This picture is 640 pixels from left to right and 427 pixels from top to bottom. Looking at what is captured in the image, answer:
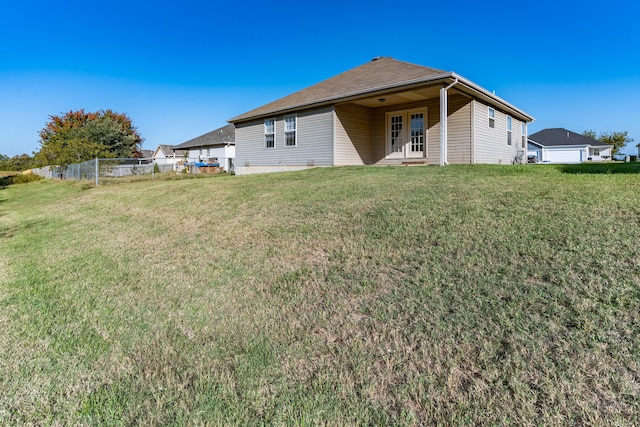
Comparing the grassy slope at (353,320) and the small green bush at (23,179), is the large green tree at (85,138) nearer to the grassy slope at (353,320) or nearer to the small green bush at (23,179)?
the small green bush at (23,179)

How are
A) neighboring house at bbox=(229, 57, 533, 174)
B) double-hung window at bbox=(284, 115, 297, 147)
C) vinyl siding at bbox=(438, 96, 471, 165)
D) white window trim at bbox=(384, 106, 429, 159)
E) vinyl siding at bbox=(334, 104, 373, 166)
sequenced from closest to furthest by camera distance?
neighboring house at bbox=(229, 57, 533, 174) → vinyl siding at bbox=(438, 96, 471, 165) → white window trim at bbox=(384, 106, 429, 159) → vinyl siding at bbox=(334, 104, 373, 166) → double-hung window at bbox=(284, 115, 297, 147)

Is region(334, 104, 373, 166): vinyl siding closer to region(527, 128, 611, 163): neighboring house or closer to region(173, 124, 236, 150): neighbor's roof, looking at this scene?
region(173, 124, 236, 150): neighbor's roof

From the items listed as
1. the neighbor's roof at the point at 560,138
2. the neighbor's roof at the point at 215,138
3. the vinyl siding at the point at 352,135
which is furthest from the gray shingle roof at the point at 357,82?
the neighbor's roof at the point at 560,138

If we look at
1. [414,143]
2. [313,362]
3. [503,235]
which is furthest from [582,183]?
[414,143]

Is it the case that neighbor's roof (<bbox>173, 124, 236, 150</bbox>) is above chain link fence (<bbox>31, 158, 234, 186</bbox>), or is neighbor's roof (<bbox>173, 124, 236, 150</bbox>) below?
above

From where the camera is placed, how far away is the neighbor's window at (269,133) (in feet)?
52.9

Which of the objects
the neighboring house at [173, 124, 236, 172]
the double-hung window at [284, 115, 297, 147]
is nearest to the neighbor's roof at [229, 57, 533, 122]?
the double-hung window at [284, 115, 297, 147]

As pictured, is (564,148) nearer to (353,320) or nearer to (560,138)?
(560,138)

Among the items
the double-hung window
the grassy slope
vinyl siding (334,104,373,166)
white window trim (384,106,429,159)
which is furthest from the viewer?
the double-hung window

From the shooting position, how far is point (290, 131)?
15.3 meters

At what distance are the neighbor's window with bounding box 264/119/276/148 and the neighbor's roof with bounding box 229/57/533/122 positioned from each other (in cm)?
41

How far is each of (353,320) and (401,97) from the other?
36.1ft

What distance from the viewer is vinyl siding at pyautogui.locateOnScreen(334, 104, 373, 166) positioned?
13.5m

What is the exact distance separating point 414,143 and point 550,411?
39.5 feet
